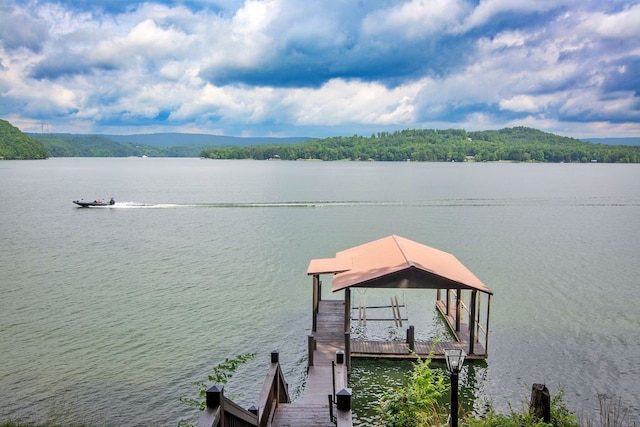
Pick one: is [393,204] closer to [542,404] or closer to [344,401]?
[542,404]

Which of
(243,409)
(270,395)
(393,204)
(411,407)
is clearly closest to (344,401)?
(243,409)

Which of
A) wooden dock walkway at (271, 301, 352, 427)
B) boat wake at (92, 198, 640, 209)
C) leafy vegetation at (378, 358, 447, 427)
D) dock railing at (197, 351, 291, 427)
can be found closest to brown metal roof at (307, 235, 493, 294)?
wooden dock walkway at (271, 301, 352, 427)

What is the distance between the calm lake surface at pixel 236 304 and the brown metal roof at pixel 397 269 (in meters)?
2.61

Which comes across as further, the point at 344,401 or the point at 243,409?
the point at 243,409

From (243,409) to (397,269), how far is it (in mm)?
7707

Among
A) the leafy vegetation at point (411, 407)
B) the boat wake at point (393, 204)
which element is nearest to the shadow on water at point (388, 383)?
the leafy vegetation at point (411, 407)

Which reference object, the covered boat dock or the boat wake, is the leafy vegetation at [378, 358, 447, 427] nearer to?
the covered boat dock

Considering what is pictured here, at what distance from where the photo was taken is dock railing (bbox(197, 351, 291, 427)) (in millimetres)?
5234

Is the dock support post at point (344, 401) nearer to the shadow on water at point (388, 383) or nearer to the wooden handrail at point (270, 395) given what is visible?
the wooden handrail at point (270, 395)

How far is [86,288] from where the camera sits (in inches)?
882

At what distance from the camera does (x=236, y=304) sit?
20.2m

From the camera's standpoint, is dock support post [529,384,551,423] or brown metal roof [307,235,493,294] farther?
brown metal roof [307,235,493,294]

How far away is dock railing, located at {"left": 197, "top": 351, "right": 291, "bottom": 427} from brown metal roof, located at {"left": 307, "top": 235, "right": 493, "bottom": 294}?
4279 mm

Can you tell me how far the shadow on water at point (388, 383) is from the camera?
1199cm
